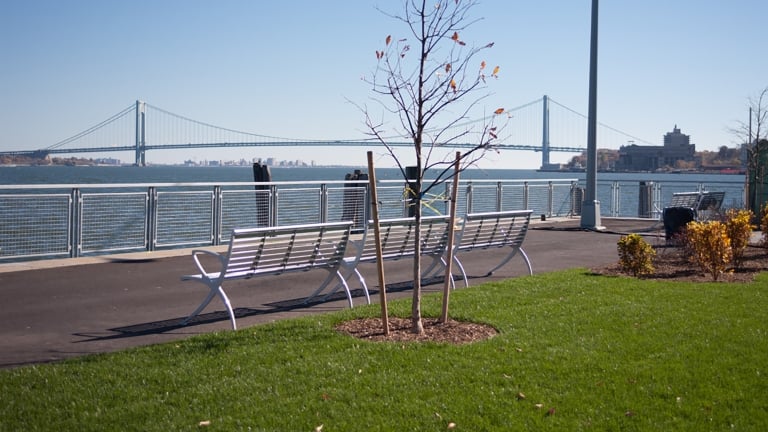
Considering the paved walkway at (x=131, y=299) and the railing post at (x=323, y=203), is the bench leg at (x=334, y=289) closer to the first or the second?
the paved walkway at (x=131, y=299)

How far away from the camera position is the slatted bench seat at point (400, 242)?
9.69 meters

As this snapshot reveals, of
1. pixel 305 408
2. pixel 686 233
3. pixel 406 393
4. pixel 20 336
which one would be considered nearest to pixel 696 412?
pixel 406 393

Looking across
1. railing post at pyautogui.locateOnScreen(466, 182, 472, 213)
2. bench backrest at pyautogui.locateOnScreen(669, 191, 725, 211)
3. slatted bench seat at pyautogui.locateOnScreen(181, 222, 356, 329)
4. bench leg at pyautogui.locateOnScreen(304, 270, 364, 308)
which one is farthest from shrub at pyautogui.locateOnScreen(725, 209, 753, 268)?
railing post at pyautogui.locateOnScreen(466, 182, 472, 213)

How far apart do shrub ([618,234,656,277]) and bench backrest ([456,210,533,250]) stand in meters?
1.36

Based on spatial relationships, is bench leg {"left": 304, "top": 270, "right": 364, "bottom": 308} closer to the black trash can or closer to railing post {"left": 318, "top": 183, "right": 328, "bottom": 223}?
railing post {"left": 318, "top": 183, "right": 328, "bottom": 223}

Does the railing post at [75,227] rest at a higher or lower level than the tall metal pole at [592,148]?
lower

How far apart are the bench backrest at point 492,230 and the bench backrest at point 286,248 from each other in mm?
2427

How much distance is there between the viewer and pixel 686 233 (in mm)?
12148

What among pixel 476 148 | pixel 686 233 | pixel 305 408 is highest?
pixel 476 148

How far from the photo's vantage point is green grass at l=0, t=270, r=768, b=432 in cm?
505

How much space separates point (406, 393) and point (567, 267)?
8037 millimetres

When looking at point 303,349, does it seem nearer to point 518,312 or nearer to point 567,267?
point 518,312

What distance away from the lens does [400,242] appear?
1023 centimetres

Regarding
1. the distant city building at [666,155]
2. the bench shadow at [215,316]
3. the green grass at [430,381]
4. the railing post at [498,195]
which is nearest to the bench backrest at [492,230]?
the bench shadow at [215,316]
